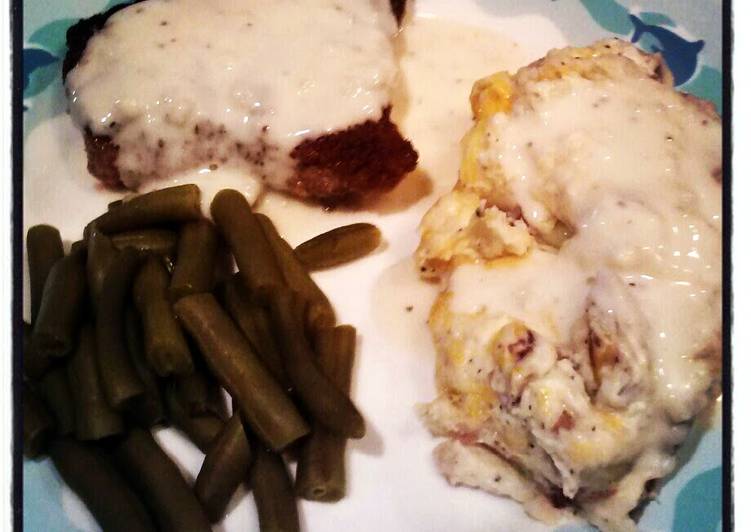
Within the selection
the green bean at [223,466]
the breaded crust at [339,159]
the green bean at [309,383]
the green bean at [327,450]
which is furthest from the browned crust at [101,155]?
the green bean at [223,466]

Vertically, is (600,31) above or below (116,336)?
above

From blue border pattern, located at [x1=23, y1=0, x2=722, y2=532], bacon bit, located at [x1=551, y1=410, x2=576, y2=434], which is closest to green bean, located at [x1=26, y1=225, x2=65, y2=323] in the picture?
blue border pattern, located at [x1=23, y1=0, x2=722, y2=532]

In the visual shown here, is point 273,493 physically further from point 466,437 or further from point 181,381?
point 466,437

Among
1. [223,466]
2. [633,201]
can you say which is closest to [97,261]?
[223,466]

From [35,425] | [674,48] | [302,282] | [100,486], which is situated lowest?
[100,486]

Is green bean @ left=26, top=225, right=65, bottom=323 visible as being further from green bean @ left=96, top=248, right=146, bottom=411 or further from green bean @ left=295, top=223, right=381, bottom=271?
green bean @ left=295, top=223, right=381, bottom=271

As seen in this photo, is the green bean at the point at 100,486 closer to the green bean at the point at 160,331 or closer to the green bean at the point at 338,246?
the green bean at the point at 160,331

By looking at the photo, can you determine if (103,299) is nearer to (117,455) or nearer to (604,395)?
(117,455)
